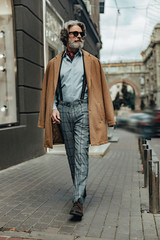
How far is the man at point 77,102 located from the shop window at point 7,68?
3216mm

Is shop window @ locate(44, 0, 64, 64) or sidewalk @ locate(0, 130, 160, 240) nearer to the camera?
sidewalk @ locate(0, 130, 160, 240)

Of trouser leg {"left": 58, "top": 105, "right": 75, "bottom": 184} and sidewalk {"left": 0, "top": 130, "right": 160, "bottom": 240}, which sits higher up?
trouser leg {"left": 58, "top": 105, "right": 75, "bottom": 184}

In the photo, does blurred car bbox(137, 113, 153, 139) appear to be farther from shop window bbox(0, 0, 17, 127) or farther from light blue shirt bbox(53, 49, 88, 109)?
shop window bbox(0, 0, 17, 127)

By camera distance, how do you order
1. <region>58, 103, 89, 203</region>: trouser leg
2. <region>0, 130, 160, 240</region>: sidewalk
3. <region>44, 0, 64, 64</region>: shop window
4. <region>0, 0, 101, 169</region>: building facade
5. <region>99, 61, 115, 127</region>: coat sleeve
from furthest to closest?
1. <region>44, 0, 64, 64</region>: shop window
2. <region>0, 0, 101, 169</region>: building facade
3. <region>99, 61, 115, 127</region>: coat sleeve
4. <region>58, 103, 89, 203</region>: trouser leg
5. <region>0, 130, 160, 240</region>: sidewalk

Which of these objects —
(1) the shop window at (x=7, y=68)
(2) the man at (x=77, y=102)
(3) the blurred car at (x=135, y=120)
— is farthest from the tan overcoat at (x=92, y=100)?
(1) the shop window at (x=7, y=68)

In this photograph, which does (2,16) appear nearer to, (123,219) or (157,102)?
(157,102)

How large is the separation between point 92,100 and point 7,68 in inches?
152

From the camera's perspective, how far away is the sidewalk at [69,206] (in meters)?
2.85

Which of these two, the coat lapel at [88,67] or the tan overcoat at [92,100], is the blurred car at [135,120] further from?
the coat lapel at [88,67]

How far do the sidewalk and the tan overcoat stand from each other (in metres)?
0.40

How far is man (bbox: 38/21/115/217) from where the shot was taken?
131 inches

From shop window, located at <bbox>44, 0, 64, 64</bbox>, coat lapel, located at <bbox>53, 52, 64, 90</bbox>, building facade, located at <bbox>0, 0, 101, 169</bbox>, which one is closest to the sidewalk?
building facade, located at <bbox>0, 0, 101, 169</bbox>

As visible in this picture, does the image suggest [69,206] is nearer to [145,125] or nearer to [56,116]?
[56,116]

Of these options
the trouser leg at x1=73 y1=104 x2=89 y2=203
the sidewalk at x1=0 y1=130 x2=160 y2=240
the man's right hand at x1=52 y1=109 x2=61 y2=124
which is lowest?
the sidewalk at x1=0 y1=130 x2=160 y2=240
